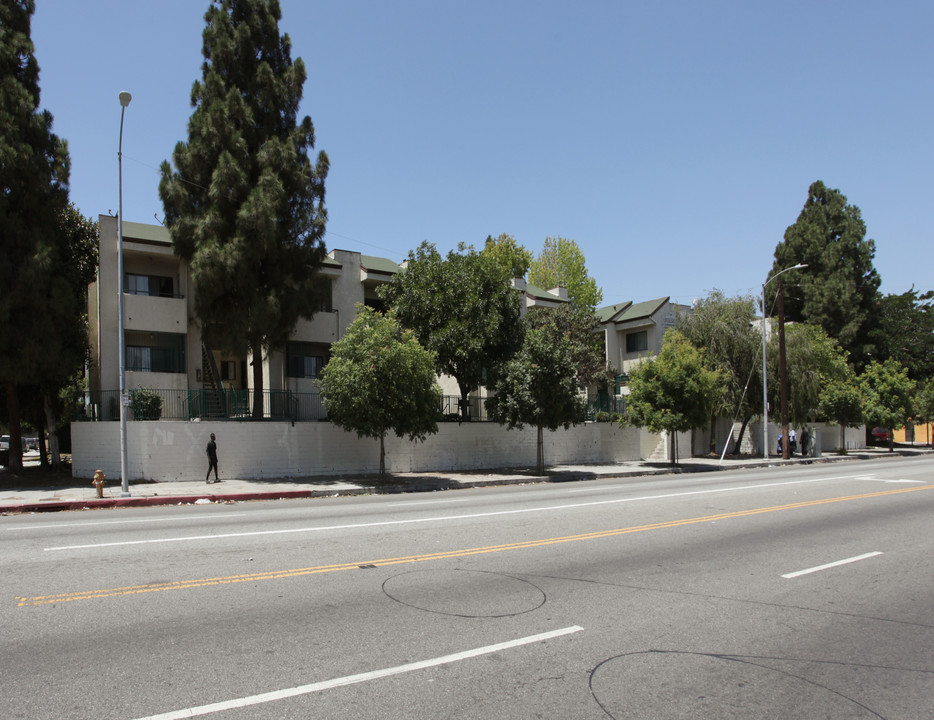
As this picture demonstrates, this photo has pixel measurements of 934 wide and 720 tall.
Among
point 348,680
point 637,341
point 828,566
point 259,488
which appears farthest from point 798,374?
point 348,680

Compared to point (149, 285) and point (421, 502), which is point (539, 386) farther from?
point (149, 285)

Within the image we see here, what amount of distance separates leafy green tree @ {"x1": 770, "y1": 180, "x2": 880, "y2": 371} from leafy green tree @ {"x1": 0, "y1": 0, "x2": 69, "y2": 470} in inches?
2030

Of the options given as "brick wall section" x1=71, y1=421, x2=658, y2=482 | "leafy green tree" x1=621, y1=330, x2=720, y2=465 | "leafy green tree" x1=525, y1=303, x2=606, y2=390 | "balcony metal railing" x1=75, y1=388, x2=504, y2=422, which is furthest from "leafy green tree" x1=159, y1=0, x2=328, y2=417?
"leafy green tree" x1=525, y1=303, x2=606, y2=390

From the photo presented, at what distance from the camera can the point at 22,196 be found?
24016 millimetres

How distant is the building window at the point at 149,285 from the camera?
1107 inches

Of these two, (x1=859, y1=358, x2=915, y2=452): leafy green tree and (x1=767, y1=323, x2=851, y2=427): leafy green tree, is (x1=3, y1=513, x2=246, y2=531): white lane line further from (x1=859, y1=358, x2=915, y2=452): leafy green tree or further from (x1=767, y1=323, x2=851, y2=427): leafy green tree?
(x1=859, y1=358, x2=915, y2=452): leafy green tree

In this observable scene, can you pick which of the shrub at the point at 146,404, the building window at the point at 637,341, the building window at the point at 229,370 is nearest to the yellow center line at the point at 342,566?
the shrub at the point at 146,404

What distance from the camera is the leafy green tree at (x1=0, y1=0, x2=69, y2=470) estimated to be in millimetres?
23031

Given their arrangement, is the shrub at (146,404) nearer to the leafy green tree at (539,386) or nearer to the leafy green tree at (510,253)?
the leafy green tree at (539,386)

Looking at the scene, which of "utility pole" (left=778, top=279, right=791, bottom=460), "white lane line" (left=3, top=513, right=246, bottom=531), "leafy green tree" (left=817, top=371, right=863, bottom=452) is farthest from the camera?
"leafy green tree" (left=817, top=371, right=863, bottom=452)

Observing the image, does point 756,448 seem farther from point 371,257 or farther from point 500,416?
point 371,257

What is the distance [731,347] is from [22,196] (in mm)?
34516

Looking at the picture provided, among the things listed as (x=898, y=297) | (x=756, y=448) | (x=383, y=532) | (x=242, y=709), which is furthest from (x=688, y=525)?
(x=898, y=297)

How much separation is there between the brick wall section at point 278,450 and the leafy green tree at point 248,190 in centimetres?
182
